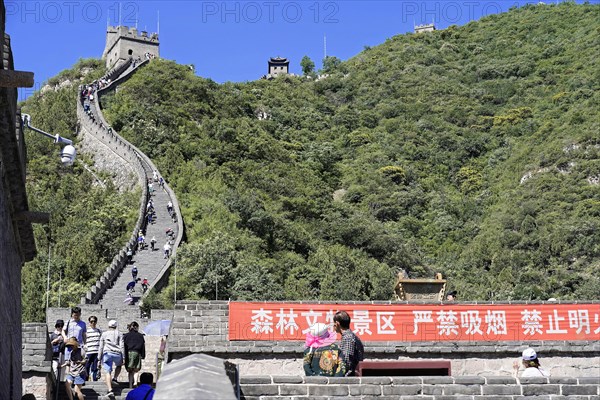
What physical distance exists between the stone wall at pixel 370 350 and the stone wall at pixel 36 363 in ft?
→ 6.68

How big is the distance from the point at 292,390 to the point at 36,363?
18.4 feet

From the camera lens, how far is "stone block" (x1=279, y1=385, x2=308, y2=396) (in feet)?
32.0

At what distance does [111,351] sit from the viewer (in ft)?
52.3

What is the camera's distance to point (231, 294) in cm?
4053

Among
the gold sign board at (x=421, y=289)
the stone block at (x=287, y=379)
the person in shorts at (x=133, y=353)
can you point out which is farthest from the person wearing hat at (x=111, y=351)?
the stone block at (x=287, y=379)

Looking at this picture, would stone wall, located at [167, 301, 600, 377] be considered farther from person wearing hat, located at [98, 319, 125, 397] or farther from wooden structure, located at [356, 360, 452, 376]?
wooden structure, located at [356, 360, 452, 376]

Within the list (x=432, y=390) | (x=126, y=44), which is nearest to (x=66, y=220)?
(x=126, y=44)

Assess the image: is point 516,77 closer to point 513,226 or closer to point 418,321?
point 513,226

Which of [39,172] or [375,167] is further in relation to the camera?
[375,167]

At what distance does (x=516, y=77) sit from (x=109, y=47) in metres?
41.7

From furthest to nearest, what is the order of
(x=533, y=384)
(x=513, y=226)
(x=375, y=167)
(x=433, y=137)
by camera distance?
(x=433, y=137)
(x=375, y=167)
(x=513, y=226)
(x=533, y=384)

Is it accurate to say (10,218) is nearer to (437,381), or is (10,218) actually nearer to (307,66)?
(437,381)

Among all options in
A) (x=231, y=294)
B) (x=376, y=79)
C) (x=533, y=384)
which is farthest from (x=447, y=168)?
(x=533, y=384)

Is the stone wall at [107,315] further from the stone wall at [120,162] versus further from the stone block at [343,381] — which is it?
the stone block at [343,381]
